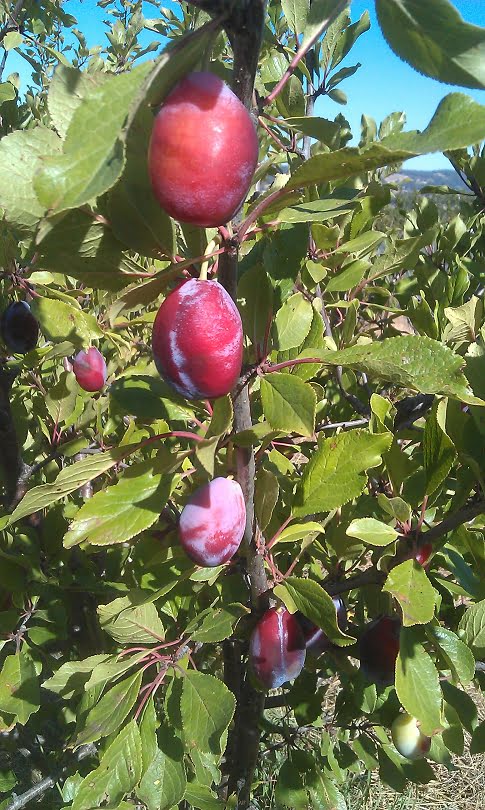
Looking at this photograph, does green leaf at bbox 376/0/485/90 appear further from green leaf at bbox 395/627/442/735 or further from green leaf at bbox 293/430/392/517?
green leaf at bbox 395/627/442/735

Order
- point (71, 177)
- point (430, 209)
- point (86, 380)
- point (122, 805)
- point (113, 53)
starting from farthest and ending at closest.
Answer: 1. point (113, 53)
2. point (430, 209)
3. point (86, 380)
4. point (122, 805)
5. point (71, 177)

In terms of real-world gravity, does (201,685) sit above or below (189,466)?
below

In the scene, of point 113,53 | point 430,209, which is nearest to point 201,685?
point 430,209

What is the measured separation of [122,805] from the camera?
1.05 m

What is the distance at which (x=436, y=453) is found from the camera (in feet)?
2.72

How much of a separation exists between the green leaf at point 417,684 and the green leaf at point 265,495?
0.79 feet

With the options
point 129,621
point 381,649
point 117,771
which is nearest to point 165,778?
point 117,771

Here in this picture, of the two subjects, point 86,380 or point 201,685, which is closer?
point 201,685

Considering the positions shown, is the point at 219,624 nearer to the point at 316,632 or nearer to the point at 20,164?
the point at 316,632

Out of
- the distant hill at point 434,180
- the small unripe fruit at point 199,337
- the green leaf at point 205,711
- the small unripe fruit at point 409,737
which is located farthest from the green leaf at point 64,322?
the distant hill at point 434,180

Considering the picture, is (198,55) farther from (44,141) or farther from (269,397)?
(269,397)

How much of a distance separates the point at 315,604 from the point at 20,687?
0.74 m

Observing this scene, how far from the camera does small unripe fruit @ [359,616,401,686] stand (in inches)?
37.5

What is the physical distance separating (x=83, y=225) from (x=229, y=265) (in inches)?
5.3
